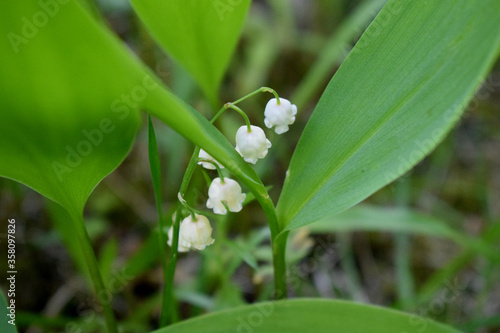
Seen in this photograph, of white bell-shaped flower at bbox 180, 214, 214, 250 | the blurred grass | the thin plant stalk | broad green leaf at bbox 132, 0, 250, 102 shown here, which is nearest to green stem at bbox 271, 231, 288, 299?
the thin plant stalk

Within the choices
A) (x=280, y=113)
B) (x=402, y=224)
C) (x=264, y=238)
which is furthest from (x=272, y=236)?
(x=402, y=224)

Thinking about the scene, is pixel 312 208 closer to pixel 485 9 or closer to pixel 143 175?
pixel 485 9

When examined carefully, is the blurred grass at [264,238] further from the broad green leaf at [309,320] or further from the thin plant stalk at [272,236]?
the broad green leaf at [309,320]

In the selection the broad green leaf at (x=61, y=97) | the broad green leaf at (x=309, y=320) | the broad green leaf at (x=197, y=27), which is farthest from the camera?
the broad green leaf at (x=197, y=27)

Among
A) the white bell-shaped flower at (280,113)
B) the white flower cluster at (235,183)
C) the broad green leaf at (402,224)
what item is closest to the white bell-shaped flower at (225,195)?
the white flower cluster at (235,183)

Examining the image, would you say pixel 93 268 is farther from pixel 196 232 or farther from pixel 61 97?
pixel 61 97

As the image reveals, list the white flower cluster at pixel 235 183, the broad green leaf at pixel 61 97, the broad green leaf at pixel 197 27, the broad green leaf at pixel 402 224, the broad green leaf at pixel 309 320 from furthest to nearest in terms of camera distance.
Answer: the broad green leaf at pixel 402 224 < the broad green leaf at pixel 197 27 < the white flower cluster at pixel 235 183 < the broad green leaf at pixel 309 320 < the broad green leaf at pixel 61 97

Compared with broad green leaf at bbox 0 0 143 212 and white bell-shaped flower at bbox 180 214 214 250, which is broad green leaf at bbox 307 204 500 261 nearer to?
white bell-shaped flower at bbox 180 214 214 250

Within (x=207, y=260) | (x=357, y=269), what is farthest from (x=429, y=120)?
(x=357, y=269)
